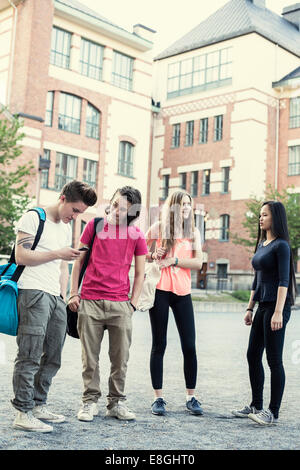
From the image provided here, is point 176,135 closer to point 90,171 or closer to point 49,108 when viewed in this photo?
point 90,171

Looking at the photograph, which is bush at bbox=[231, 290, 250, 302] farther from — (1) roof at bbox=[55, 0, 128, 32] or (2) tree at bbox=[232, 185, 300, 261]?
(1) roof at bbox=[55, 0, 128, 32]

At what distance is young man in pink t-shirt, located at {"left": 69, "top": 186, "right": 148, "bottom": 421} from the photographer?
16.5 feet

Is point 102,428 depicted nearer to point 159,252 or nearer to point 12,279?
point 12,279

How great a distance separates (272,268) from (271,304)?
1.01 ft

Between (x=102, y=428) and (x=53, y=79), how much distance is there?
29.1 m

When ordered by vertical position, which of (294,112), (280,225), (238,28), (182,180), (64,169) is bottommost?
(280,225)

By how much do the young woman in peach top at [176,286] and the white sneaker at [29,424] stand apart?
113cm

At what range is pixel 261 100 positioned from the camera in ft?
123

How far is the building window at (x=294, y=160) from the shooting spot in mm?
37938

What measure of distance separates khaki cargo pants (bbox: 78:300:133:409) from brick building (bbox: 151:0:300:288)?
3138 centimetres

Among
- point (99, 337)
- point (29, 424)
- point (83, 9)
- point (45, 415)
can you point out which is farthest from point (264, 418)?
point (83, 9)

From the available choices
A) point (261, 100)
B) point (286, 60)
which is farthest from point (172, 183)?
point (286, 60)

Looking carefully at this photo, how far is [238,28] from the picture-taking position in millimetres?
38312

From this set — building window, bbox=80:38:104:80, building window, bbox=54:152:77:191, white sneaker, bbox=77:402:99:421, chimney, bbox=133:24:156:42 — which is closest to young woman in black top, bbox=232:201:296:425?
white sneaker, bbox=77:402:99:421
